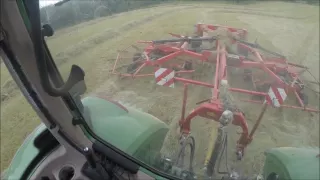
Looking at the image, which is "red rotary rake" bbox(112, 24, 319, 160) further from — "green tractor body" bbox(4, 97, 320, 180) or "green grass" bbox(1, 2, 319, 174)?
"green tractor body" bbox(4, 97, 320, 180)

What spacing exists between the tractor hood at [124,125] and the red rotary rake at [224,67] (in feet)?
0.68

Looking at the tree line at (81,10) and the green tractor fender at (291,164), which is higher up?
the tree line at (81,10)

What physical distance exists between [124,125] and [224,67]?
833 millimetres

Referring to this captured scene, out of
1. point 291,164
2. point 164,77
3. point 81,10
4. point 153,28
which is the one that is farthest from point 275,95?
point 81,10

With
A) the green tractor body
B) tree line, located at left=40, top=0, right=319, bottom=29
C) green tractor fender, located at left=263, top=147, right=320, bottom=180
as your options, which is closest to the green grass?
tree line, located at left=40, top=0, right=319, bottom=29

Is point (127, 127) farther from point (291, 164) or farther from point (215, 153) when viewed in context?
point (291, 164)

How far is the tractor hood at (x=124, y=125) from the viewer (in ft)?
A: 4.54

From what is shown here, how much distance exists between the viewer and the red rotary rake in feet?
5.38

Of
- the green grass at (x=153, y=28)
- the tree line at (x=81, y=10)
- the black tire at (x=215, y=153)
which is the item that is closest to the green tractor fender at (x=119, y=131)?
the green grass at (x=153, y=28)

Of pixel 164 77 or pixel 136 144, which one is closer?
pixel 136 144

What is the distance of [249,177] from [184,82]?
0.66 meters

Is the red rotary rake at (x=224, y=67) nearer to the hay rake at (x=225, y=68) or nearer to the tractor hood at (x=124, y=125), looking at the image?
the hay rake at (x=225, y=68)

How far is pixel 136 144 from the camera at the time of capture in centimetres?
146

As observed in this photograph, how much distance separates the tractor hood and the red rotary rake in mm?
207
